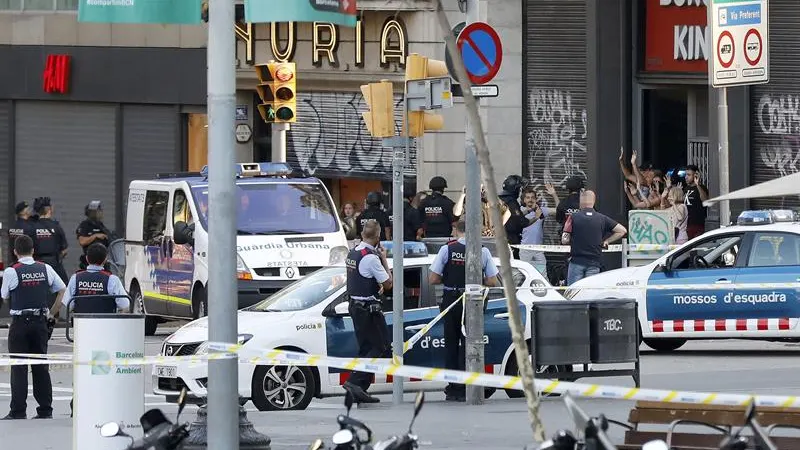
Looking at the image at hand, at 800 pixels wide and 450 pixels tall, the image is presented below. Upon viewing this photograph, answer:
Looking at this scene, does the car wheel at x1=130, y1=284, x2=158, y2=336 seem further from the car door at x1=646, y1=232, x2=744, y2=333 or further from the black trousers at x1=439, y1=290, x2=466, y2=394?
the black trousers at x1=439, y1=290, x2=466, y2=394

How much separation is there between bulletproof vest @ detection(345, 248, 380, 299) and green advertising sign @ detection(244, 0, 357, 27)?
4.53 meters

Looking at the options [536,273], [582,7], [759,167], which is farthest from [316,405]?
[582,7]

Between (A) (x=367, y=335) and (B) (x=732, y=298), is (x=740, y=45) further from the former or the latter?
(A) (x=367, y=335)

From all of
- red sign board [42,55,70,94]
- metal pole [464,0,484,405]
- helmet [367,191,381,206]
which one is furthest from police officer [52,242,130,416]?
red sign board [42,55,70,94]

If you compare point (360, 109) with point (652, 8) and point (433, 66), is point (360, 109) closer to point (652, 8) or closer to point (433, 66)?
point (652, 8)

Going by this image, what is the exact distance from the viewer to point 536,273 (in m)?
16.9

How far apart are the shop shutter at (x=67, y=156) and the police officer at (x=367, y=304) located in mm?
17945

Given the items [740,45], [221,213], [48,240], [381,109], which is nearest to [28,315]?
[381,109]

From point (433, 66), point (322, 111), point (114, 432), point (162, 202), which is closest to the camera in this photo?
point (114, 432)

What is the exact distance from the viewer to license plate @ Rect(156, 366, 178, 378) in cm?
1552

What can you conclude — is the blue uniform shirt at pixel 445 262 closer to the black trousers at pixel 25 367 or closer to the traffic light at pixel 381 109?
the traffic light at pixel 381 109

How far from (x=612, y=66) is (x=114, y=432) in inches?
817

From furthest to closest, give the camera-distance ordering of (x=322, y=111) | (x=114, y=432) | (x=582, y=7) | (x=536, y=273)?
(x=322, y=111), (x=582, y=7), (x=536, y=273), (x=114, y=432)

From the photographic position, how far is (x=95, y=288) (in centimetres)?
1498
